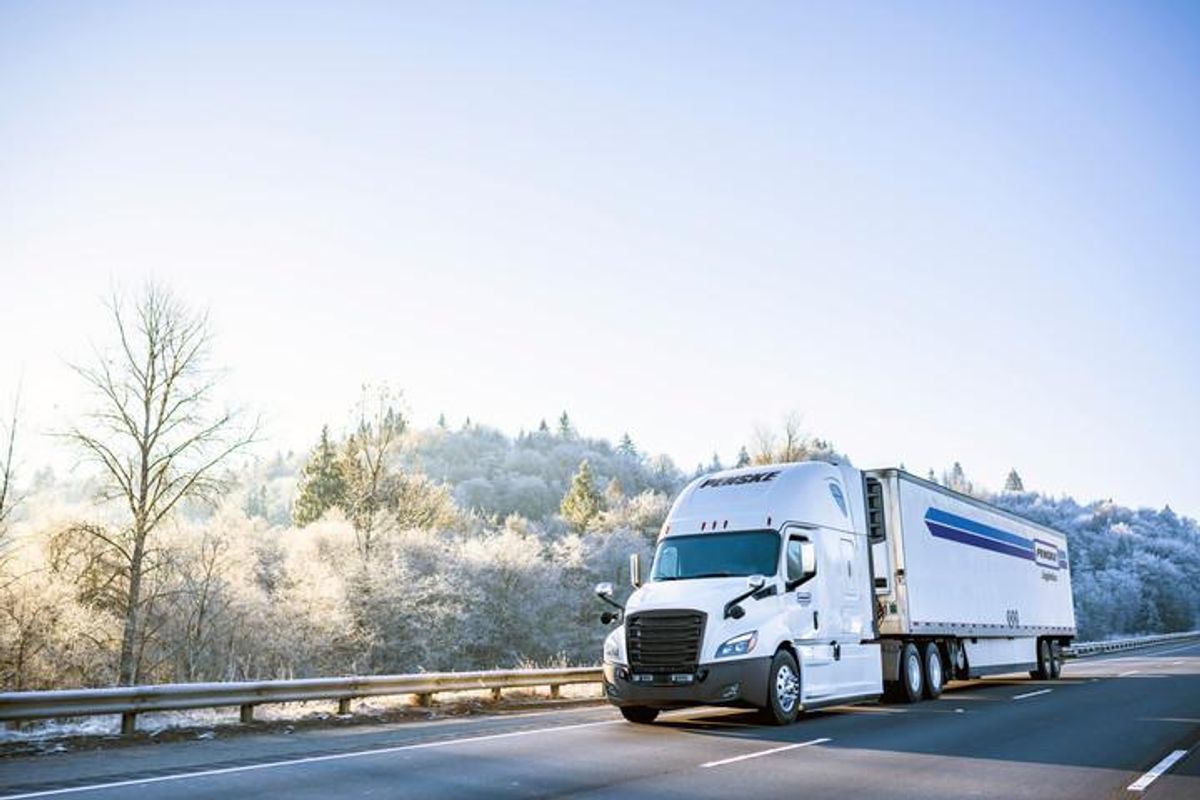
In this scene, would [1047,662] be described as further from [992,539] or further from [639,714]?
[639,714]

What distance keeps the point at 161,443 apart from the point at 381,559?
63.1 ft

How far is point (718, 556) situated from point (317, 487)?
62431mm

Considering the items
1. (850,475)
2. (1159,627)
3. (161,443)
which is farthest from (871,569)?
(1159,627)

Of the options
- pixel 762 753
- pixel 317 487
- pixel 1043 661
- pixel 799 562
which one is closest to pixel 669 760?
pixel 762 753

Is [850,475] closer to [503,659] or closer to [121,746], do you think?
[121,746]

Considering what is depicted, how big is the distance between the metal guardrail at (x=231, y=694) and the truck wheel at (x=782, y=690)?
248 inches

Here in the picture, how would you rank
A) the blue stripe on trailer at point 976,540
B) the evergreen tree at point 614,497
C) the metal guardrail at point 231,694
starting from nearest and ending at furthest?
the metal guardrail at point 231,694, the blue stripe on trailer at point 976,540, the evergreen tree at point 614,497

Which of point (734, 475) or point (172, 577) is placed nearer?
point (734, 475)

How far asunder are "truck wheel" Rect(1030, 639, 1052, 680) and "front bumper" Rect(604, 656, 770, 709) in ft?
57.0

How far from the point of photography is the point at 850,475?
57.4 ft

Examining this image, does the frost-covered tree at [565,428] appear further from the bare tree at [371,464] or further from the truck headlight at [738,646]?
the truck headlight at [738,646]

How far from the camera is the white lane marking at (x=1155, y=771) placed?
8.27 m

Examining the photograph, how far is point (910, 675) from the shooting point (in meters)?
17.9

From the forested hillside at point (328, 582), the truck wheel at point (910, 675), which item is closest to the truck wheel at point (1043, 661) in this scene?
the truck wheel at point (910, 675)
